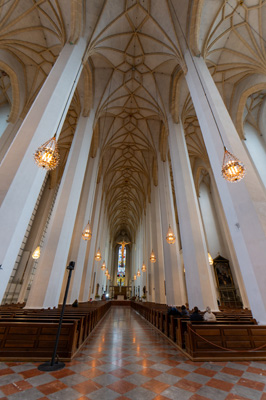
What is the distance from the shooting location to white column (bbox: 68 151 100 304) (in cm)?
1078

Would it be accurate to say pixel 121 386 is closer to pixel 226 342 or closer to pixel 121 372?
pixel 121 372

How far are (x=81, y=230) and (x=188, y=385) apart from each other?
415 inches

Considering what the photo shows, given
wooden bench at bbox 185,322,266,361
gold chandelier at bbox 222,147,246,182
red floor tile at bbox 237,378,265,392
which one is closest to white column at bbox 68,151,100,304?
wooden bench at bbox 185,322,266,361

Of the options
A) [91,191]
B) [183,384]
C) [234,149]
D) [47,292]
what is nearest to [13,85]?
[91,191]

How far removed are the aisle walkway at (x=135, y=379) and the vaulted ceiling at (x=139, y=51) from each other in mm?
11428

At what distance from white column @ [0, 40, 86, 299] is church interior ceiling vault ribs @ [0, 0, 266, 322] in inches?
1.6

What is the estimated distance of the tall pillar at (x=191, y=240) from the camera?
7180mm

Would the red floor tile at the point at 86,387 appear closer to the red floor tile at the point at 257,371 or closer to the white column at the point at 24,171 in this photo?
the red floor tile at the point at 257,371

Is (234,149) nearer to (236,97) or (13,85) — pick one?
(236,97)

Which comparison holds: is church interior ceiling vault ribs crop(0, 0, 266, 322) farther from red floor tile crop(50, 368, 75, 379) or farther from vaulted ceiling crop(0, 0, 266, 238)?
red floor tile crop(50, 368, 75, 379)

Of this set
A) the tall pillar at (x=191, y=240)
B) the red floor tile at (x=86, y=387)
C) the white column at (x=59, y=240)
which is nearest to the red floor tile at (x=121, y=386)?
the red floor tile at (x=86, y=387)

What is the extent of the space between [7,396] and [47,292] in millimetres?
5528

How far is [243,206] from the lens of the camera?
5.03 m

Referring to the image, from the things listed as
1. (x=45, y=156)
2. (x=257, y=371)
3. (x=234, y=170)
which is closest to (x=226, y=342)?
(x=257, y=371)
